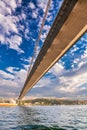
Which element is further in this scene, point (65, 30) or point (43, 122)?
point (43, 122)

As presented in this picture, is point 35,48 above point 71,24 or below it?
above

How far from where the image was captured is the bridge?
11664 millimetres

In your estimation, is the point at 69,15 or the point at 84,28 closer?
the point at 69,15

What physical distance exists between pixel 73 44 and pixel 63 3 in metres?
5.78

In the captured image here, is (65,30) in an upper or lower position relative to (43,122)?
upper

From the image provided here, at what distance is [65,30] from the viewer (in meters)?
14.7

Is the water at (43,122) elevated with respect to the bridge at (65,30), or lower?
lower

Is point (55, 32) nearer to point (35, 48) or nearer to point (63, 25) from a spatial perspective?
point (63, 25)

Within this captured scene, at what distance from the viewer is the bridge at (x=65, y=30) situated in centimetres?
1166

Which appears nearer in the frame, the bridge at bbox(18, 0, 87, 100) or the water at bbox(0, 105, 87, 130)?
the bridge at bbox(18, 0, 87, 100)

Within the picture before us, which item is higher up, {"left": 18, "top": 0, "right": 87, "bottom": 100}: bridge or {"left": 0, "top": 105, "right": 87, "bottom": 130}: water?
{"left": 18, "top": 0, "right": 87, "bottom": 100}: bridge

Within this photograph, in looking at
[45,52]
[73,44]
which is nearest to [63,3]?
[73,44]

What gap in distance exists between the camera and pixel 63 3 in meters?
11.7

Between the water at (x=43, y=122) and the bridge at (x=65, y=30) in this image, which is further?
the water at (x=43, y=122)
